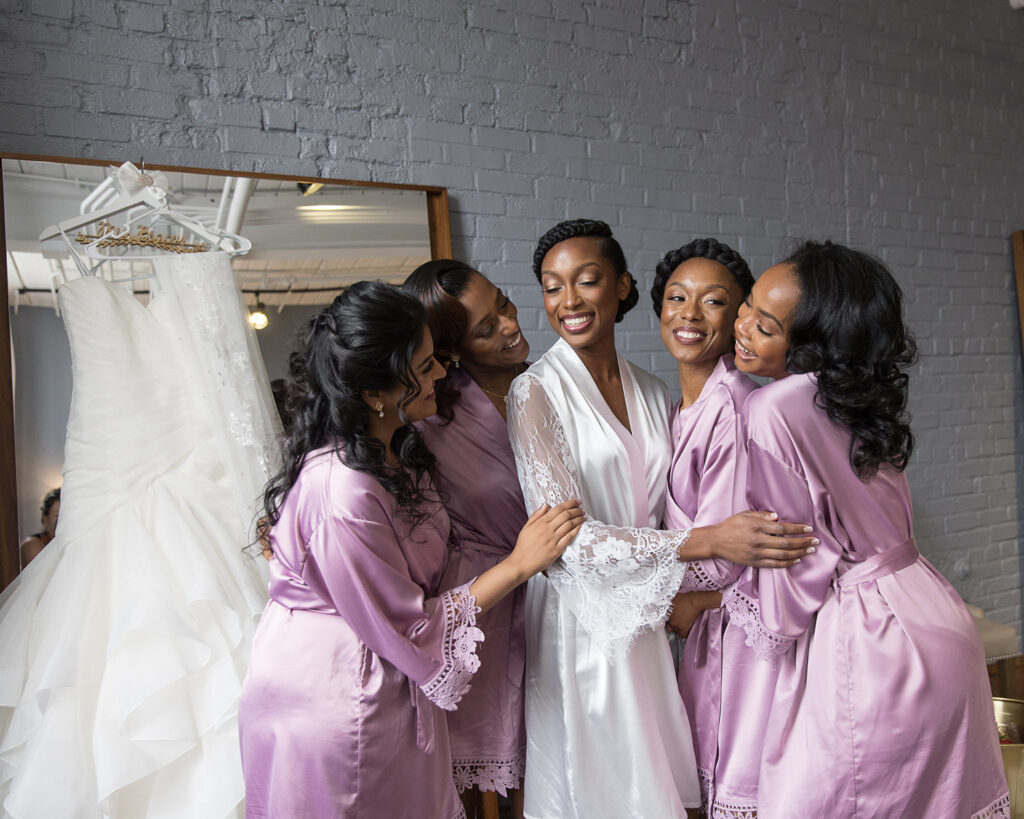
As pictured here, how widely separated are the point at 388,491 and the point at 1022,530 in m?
3.77

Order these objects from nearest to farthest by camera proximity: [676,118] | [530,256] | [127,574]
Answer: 1. [127,574]
2. [530,256]
3. [676,118]

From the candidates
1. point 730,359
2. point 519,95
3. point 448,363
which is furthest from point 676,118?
point 448,363

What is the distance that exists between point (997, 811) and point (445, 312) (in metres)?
1.62

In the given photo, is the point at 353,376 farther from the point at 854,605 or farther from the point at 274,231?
the point at 274,231

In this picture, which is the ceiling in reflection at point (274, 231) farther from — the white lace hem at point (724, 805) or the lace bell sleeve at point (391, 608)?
the white lace hem at point (724, 805)

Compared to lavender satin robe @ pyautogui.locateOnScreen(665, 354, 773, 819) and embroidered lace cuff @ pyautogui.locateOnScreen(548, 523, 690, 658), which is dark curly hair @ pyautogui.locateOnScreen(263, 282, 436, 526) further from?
lavender satin robe @ pyautogui.locateOnScreen(665, 354, 773, 819)

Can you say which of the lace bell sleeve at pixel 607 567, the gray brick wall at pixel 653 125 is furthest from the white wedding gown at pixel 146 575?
the lace bell sleeve at pixel 607 567

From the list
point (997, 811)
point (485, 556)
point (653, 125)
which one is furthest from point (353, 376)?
point (653, 125)

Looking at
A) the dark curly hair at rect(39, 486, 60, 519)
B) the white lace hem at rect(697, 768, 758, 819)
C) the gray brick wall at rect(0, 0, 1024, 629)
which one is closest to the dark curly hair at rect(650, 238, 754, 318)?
the gray brick wall at rect(0, 0, 1024, 629)

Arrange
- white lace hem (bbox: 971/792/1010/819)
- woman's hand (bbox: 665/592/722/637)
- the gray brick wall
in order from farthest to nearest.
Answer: the gray brick wall, woman's hand (bbox: 665/592/722/637), white lace hem (bbox: 971/792/1010/819)

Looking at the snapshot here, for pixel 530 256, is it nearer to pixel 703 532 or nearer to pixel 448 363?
pixel 448 363

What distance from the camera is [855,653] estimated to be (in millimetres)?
1808

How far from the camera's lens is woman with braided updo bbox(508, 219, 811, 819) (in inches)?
77.3

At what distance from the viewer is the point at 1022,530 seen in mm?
4363
